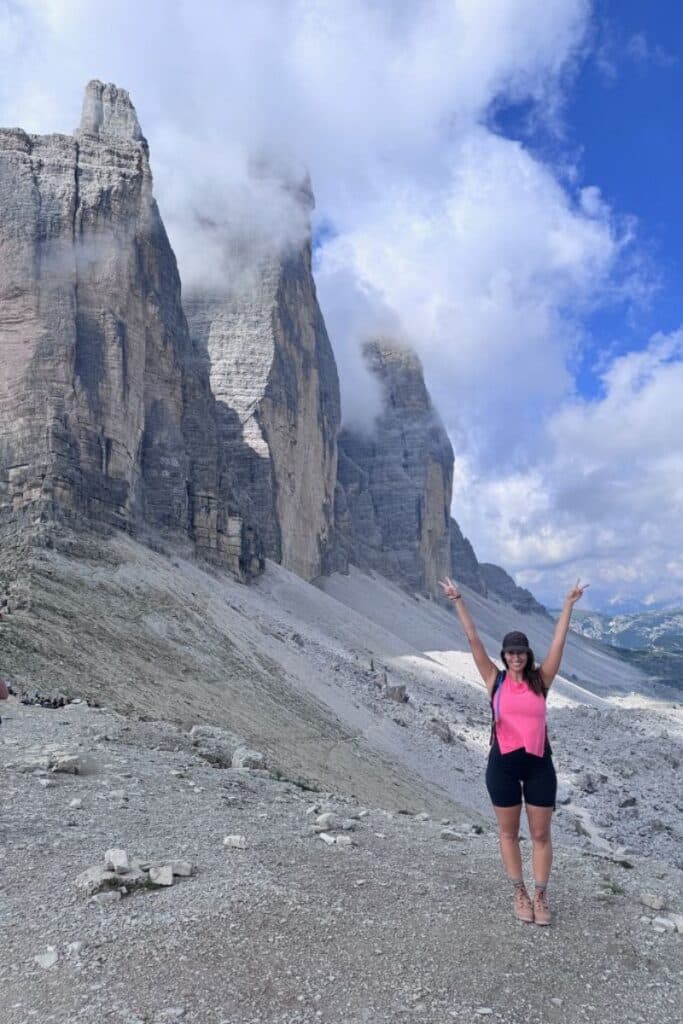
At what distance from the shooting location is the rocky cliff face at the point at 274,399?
6091 cm

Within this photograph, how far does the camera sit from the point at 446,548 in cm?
10356

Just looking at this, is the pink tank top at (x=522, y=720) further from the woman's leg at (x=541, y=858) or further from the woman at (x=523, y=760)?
the woman's leg at (x=541, y=858)

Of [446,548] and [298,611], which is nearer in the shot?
[298,611]

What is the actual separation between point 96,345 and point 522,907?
34278 mm

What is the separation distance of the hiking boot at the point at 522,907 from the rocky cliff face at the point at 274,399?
49714 mm

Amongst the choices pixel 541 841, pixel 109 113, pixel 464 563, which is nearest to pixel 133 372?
pixel 109 113

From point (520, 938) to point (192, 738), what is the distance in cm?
854

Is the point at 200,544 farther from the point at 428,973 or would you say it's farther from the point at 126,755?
the point at 428,973

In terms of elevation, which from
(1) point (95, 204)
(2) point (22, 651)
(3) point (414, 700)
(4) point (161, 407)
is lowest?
(3) point (414, 700)

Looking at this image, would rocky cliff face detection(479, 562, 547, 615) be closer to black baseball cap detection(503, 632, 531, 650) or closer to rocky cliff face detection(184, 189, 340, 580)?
rocky cliff face detection(184, 189, 340, 580)

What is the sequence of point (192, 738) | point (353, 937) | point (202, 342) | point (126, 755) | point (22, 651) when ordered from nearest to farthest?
point (353, 937), point (126, 755), point (192, 738), point (22, 651), point (202, 342)

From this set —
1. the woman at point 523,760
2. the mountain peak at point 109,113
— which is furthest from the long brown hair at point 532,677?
the mountain peak at point 109,113

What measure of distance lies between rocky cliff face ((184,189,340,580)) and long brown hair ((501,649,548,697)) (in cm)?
4954

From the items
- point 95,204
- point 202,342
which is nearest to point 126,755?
point 95,204
